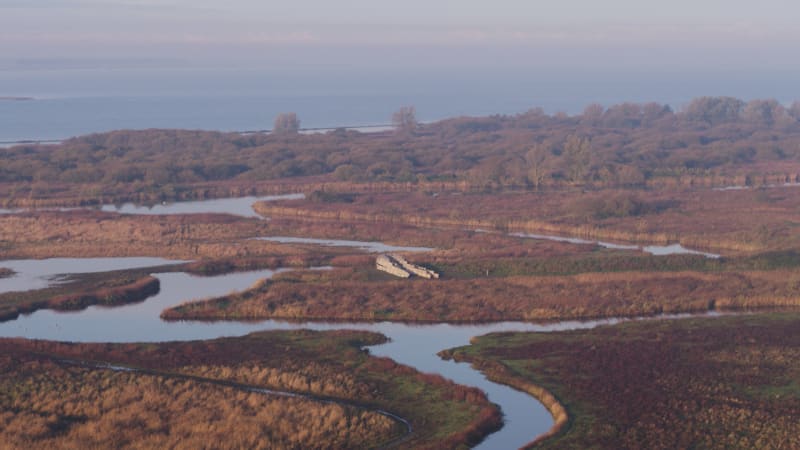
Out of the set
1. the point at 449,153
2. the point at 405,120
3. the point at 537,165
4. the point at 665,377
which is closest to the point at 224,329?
the point at 665,377

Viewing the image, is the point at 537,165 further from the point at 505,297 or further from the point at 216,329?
the point at 216,329

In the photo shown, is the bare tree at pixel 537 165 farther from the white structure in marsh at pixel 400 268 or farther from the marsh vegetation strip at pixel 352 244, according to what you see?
the white structure in marsh at pixel 400 268

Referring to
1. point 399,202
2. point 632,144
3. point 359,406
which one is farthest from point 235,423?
point 632,144

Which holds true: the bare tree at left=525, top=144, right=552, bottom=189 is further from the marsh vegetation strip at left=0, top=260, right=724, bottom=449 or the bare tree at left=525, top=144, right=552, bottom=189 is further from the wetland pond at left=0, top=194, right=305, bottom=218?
the marsh vegetation strip at left=0, top=260, right=724, bottom=449

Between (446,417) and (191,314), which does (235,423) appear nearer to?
(446,417)

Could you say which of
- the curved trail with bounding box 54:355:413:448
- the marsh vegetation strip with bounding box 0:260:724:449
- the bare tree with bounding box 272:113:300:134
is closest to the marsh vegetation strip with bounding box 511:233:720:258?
the marsh vegetation strip with bounding box 0:260:724:449

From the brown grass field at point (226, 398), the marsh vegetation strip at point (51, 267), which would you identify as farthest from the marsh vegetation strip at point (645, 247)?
the brown grass field at point (226, 398)
